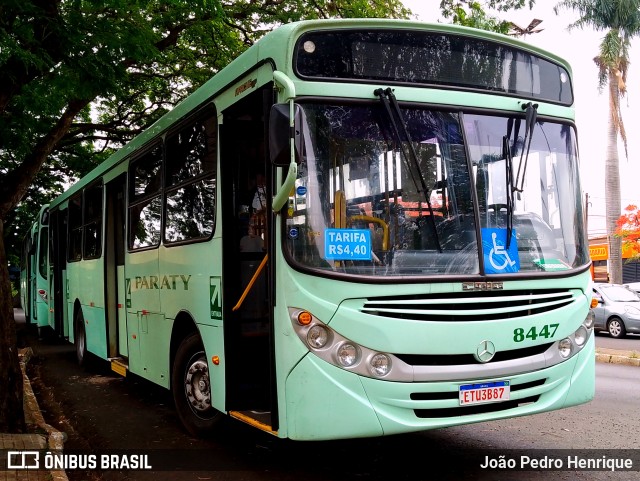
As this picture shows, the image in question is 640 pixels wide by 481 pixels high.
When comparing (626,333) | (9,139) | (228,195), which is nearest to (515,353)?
(228,195)

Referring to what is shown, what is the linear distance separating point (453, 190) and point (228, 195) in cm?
192

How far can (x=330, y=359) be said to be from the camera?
4.56 m

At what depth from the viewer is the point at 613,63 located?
85.4ft

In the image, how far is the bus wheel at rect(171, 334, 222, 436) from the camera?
6324 millimetres

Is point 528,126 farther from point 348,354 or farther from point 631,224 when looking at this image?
point 631,224

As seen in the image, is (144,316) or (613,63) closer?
(144,316)

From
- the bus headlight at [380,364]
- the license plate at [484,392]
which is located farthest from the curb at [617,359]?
the bus headlight at [380,364]

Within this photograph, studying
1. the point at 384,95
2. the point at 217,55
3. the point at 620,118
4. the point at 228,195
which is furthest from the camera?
the point at 620,118

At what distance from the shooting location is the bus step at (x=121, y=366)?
28.7ft

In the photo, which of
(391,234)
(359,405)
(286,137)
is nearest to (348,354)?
(359,405)

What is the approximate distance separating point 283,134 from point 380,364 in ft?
5.36

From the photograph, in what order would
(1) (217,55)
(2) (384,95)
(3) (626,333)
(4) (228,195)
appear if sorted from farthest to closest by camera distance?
(3) (626,333), (1) (217,55), (4) (228,195), (2) (384,95)

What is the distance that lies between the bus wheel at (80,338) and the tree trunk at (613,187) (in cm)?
2087

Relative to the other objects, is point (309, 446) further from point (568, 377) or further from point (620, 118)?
point (620, 118)
